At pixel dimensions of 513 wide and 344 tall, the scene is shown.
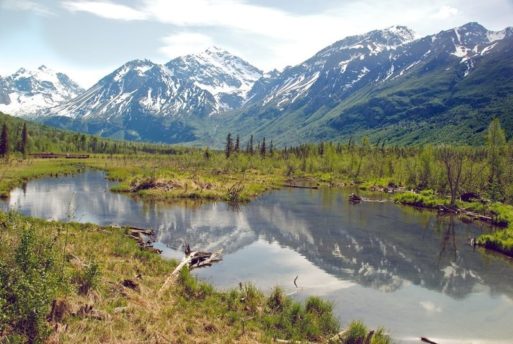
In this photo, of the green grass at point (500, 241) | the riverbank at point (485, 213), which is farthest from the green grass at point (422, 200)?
the green grass at point (500, 241)

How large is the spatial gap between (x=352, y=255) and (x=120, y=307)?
Answer: 2883 cm

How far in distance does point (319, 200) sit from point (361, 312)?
6155 cm

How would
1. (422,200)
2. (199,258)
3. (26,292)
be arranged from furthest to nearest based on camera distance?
(422,200) < (199,258) < (26,292)

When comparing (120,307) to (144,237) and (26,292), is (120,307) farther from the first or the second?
(144,237)

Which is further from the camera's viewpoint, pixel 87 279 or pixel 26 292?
pixel 87 279

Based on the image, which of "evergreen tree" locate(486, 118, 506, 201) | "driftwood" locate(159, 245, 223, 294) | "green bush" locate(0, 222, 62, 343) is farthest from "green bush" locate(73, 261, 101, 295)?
"evergreen tree" locate(486, 118, 506, 201)

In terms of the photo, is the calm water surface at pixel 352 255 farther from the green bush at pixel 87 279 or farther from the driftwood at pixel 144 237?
the green bush at pixel 87 279

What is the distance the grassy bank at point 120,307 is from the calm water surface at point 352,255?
3.38 meters

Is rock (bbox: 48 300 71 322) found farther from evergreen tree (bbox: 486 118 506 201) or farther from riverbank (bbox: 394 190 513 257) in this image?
evergreen tree (bbox: 486 118 506 201)

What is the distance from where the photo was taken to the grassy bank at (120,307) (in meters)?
Answer: 16.8

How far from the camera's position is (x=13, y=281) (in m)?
18.3

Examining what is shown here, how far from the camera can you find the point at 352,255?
44594 mm

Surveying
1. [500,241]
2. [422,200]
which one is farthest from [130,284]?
[422,200]

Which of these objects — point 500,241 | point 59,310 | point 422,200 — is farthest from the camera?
point 422,200
